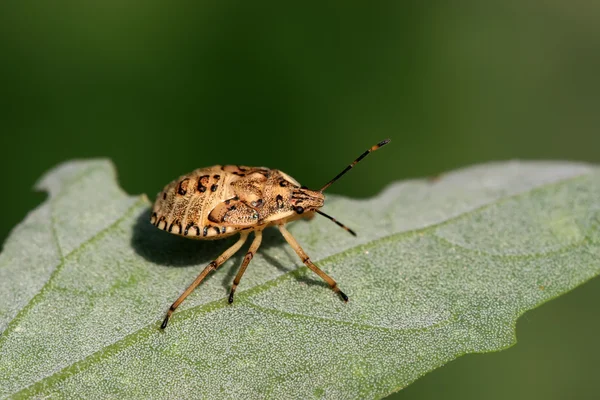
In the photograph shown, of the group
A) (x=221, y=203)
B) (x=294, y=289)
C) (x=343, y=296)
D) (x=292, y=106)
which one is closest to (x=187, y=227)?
(x=221, y=203)

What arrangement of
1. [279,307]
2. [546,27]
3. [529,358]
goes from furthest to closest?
[546,27]
[529,358]
[279,307]

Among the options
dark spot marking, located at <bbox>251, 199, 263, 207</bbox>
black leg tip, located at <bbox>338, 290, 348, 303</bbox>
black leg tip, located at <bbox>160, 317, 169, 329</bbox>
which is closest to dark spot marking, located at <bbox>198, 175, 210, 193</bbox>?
dark spot marking, located at <bbox>251, 199, 263, 207</bbox>

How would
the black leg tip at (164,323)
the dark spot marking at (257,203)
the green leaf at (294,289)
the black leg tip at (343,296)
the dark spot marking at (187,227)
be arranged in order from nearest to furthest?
the green leaf at (294,289)
the black leg tip at (164,323)
the black leg tip at (343,296)
the dark spot marking at (187,227)
the dark spot marking at (257,203)

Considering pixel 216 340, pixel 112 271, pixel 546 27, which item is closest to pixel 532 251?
pixel 216 340

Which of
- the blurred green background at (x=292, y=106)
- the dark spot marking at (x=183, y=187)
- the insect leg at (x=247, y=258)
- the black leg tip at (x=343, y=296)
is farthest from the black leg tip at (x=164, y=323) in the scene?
the blurred green background at (x=292, y=106)

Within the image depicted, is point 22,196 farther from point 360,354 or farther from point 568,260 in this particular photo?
point 568,260

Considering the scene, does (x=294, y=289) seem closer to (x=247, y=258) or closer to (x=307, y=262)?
(x=307, y=262)

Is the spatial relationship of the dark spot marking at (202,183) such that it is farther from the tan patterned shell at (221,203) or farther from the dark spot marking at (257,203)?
the dark spot marking at (257,203)

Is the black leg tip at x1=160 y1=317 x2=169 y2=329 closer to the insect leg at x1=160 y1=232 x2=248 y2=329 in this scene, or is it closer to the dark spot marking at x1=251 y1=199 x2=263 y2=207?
the insect leg at x1=160 y1=232 x2=248 y2=329
